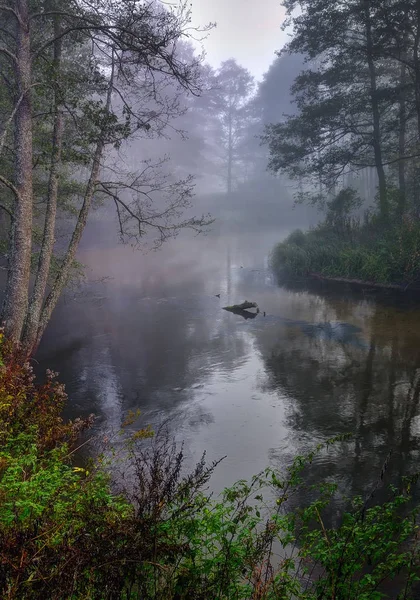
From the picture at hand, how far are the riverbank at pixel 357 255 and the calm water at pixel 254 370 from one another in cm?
167

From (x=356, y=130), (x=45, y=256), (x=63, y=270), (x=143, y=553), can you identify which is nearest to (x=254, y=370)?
(x=63, y=270)

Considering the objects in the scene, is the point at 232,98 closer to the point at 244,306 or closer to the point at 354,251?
the point at 354,251

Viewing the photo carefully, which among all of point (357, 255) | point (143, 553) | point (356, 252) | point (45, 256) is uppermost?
point (45, 256)

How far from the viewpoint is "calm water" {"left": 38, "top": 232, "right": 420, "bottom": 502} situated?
786 centimetres

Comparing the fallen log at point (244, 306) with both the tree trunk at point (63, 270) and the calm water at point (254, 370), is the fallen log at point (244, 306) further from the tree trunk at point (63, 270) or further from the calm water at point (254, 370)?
the tree trunk at point (63, 270)

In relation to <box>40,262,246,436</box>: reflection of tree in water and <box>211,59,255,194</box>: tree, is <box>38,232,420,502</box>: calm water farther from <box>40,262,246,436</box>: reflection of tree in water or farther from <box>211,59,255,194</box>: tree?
<box>211,59,255,194</box>: tree

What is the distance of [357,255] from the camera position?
2294 centimetres

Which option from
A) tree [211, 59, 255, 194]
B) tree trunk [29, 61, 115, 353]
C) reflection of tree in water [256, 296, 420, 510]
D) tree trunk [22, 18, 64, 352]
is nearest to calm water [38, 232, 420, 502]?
reflection of tree in water [256, 296, 420, 510]

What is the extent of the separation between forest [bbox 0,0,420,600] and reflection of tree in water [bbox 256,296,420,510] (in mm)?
69

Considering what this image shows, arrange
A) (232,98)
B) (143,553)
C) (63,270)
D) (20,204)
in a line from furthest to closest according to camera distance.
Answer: (232,98), (63,270), (20,204), (143,553)

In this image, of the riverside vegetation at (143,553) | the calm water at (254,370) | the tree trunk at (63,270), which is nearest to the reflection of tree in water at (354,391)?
the calm water at (254,370)

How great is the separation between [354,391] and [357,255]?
14.1m

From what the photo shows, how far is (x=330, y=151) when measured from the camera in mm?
24281

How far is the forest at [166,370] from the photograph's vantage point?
360 cm
